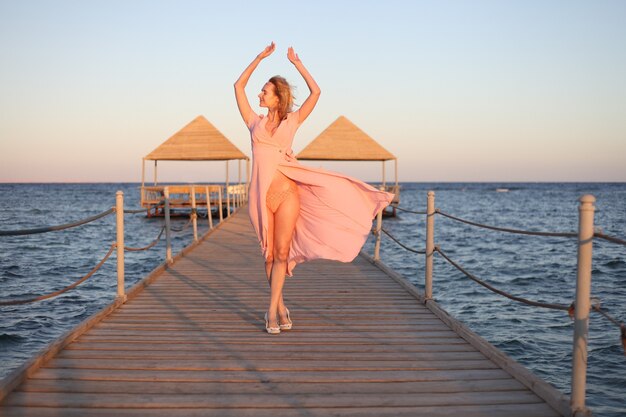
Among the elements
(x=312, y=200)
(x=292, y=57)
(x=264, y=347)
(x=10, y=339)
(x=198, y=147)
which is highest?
(x=198, y=147)

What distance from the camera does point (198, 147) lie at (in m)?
23.5

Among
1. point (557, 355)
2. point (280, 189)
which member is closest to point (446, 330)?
point (280, 189)

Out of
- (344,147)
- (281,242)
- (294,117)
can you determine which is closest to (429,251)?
(281,242)

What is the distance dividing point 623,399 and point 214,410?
415 centimetres

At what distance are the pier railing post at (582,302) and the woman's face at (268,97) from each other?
205cm

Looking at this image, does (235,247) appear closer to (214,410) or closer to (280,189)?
(280,189)

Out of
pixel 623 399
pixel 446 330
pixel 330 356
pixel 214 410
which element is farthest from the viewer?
pixel 623 399

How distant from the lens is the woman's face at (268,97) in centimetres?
374

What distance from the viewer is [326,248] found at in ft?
13.5

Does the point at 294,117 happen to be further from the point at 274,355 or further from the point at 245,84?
the point at 274,355

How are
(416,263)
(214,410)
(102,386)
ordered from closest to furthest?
(214,410) → (102,386) → (416,263)

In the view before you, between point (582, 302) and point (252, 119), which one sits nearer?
point (582, 302)

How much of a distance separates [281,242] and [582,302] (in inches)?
77.7

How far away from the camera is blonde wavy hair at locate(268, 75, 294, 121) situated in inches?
148
